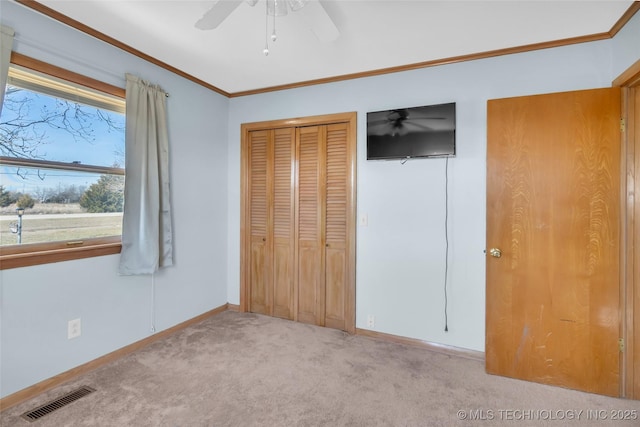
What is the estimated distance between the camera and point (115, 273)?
2.49 metres

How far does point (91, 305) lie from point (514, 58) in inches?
148

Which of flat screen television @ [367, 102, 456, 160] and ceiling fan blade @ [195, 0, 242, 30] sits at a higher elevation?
ceiling fan blade @ [195, 0, 242, 30]

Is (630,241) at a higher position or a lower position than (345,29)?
lower

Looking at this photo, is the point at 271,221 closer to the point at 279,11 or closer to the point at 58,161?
the point at 58,161

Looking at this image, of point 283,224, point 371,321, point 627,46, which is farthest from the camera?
point 283,224

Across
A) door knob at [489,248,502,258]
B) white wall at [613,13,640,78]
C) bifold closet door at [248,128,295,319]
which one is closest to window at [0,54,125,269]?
bifold closet door at [248,128,295,319]

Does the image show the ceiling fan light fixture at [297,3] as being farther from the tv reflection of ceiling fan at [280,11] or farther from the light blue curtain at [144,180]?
the light blue curtain at [144,180]

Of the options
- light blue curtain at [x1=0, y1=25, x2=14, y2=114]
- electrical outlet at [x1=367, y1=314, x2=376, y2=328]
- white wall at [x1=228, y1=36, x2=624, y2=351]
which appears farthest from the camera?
electrical outlet at [x1=367, y1=314, x2=376, y2=328]

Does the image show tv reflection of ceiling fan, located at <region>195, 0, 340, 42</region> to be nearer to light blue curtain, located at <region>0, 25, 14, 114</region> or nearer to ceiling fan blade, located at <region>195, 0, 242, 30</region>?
ceiling fan blade, located at <region>195, 0, 242, 30</region>

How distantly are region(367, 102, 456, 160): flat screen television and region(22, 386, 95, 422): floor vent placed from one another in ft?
9.10

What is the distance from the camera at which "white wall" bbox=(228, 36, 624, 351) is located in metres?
2.45

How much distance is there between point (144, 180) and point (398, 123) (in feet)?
7.28

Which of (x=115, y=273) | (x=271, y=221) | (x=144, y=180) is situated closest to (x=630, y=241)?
(x=271, y=221)

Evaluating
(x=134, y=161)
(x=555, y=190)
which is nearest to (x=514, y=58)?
(x=555, y=190)
